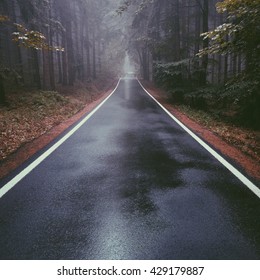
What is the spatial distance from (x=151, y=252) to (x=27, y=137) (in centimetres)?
766

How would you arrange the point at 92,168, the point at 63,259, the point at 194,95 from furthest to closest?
the point at 194,95, the point at 92,168, the point at 63,259

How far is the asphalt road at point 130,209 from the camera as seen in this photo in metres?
3.24

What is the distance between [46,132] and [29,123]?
8.39ft

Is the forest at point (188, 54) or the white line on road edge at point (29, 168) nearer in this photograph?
the white line on road edge at point (29, 168)

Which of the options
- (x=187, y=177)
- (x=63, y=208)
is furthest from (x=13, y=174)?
(x=187, y=177)

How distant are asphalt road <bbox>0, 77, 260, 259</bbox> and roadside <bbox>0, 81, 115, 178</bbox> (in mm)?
966

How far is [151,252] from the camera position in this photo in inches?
124

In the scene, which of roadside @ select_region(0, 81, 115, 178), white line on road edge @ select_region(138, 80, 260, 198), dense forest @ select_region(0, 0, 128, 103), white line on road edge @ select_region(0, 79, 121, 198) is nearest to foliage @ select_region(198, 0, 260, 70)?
white line on road edge @ select_region(138, 80, 260, 198)

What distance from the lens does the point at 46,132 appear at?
32.2ft

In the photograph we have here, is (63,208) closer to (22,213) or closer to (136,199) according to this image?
(22,213)

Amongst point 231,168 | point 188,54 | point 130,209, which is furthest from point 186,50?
point 130,209

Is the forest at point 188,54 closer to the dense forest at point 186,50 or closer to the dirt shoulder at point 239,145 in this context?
the dense forest at point 186,50

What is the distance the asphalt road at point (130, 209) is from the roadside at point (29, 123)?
3.17 feet

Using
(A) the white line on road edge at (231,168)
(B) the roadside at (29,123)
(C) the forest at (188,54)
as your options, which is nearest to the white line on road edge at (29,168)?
(B) the roadside at (29,123)
